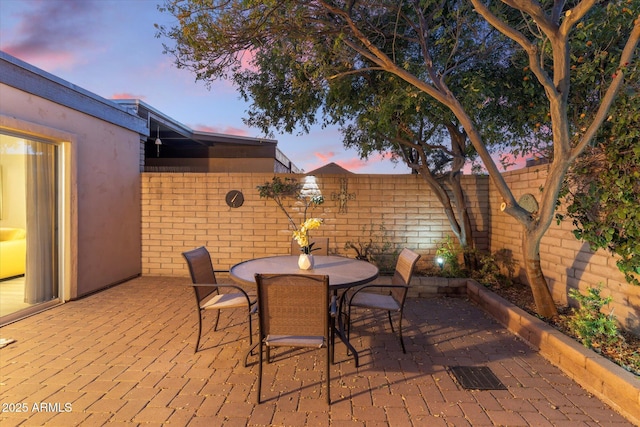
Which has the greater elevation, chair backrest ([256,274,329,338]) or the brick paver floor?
chair backrest ([256,274,329,338])

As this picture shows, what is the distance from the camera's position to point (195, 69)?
14.7 ft

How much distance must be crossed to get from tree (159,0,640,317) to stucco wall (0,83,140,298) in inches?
70.3

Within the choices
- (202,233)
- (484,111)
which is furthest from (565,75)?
(202,233)

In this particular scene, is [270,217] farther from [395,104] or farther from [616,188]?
[616,188]

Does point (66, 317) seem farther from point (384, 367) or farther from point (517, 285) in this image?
point (517, 285)

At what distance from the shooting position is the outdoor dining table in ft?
9.00

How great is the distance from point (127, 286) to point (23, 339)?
7.01ft

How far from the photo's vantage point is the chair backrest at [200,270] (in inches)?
120

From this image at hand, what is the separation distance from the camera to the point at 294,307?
89.4 inches

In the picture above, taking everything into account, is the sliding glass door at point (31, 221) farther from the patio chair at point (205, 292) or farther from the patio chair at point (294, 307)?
the patio chair at point (294, 307)

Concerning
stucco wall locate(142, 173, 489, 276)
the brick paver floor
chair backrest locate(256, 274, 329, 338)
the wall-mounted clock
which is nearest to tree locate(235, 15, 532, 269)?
stucco wall locate(142, 173, 489, 276)

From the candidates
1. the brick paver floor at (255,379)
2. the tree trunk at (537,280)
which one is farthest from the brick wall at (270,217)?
the brick paver floor at (255,379)

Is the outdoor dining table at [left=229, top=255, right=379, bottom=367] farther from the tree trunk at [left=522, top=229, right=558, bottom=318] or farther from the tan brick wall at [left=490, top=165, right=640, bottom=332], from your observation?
the tan brick wall at [left=490, top=165, right=640, bottom=332]

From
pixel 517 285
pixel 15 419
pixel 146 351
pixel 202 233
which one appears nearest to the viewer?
pixel 15 419
